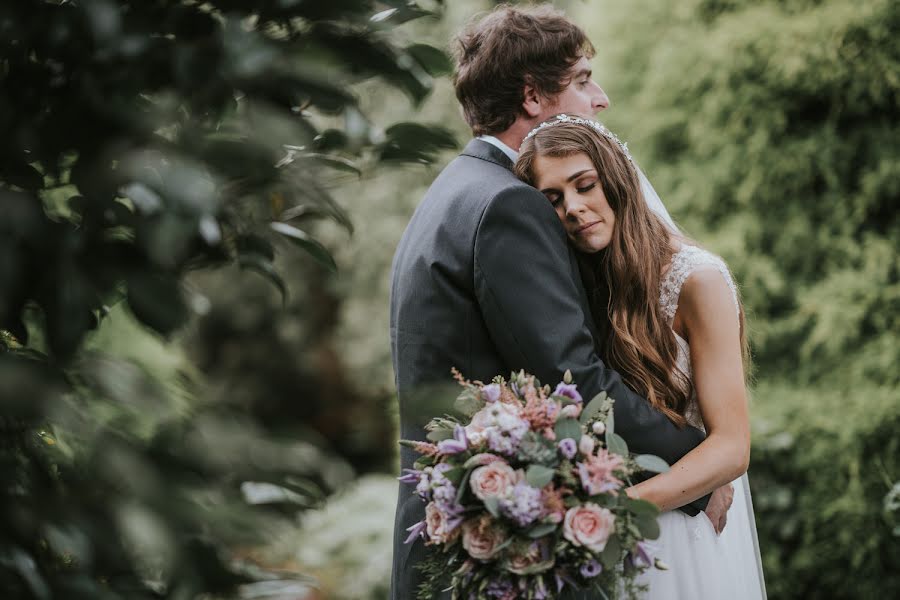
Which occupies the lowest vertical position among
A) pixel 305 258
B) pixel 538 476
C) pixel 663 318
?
pixel 305 258

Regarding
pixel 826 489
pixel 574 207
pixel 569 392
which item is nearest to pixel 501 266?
pixel 574 207

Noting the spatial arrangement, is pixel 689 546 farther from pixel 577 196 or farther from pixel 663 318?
pixel 577 196

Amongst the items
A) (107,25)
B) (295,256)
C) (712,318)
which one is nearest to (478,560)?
(712,318)

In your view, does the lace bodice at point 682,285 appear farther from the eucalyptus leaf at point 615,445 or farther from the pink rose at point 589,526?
the pink rose at point 589,526

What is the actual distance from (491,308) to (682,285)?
56 cm

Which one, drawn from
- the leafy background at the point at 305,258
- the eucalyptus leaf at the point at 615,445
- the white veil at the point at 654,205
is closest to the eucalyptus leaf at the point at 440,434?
the eucalyptus leaf at the point at 615,445

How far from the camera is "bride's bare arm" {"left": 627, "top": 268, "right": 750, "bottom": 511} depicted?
2.25m

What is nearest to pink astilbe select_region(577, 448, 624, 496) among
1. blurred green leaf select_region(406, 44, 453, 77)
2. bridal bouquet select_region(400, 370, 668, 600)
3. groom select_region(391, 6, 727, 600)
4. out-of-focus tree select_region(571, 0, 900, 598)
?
bridal bouquet select_region(400, 370, 668, 600)

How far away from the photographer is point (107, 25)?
33.4 inches

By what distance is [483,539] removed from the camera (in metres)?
1.85

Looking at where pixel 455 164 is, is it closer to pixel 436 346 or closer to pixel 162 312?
pixel 436 346

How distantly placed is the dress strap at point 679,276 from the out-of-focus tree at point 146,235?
1613 mm

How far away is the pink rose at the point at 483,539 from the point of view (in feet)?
6.01

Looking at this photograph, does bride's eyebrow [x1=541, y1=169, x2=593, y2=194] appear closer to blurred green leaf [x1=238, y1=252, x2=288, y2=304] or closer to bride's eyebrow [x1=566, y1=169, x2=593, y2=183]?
bride's eyebrow [x1=566, y1=169, x2=593, y2=183]
